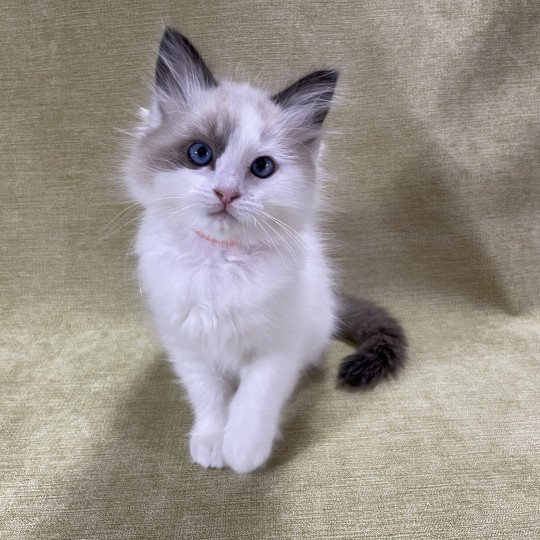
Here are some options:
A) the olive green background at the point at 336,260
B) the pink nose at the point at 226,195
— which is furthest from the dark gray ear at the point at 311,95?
the pink nose at the point at 226,195

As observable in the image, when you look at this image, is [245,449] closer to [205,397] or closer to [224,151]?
[205,397]

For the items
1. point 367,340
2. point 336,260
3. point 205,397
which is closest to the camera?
point 205,397

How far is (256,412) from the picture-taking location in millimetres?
1283

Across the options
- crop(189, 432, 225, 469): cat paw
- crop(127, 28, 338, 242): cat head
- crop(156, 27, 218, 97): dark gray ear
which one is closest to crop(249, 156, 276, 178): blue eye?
crop(127, 28, 338, 242): cat head

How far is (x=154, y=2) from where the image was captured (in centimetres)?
191

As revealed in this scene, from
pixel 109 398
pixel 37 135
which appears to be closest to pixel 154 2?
pixel 37 135

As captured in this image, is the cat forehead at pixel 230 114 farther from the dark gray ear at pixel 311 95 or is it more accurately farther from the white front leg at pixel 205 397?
the white front leg at pixel 205 397

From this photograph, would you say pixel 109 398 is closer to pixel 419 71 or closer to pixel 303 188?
pixel 303 188

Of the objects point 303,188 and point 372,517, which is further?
point 303,188

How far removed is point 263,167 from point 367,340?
798mm

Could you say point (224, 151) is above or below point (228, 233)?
A: above

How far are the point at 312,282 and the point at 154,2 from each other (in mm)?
1169

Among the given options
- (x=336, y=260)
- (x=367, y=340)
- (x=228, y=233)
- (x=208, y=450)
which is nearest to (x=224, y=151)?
(x=228, y=233)

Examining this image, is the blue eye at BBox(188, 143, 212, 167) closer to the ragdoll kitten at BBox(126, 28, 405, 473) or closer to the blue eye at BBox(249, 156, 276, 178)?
the ragdoll kitten at BBox(126, 28, 405, 473)
